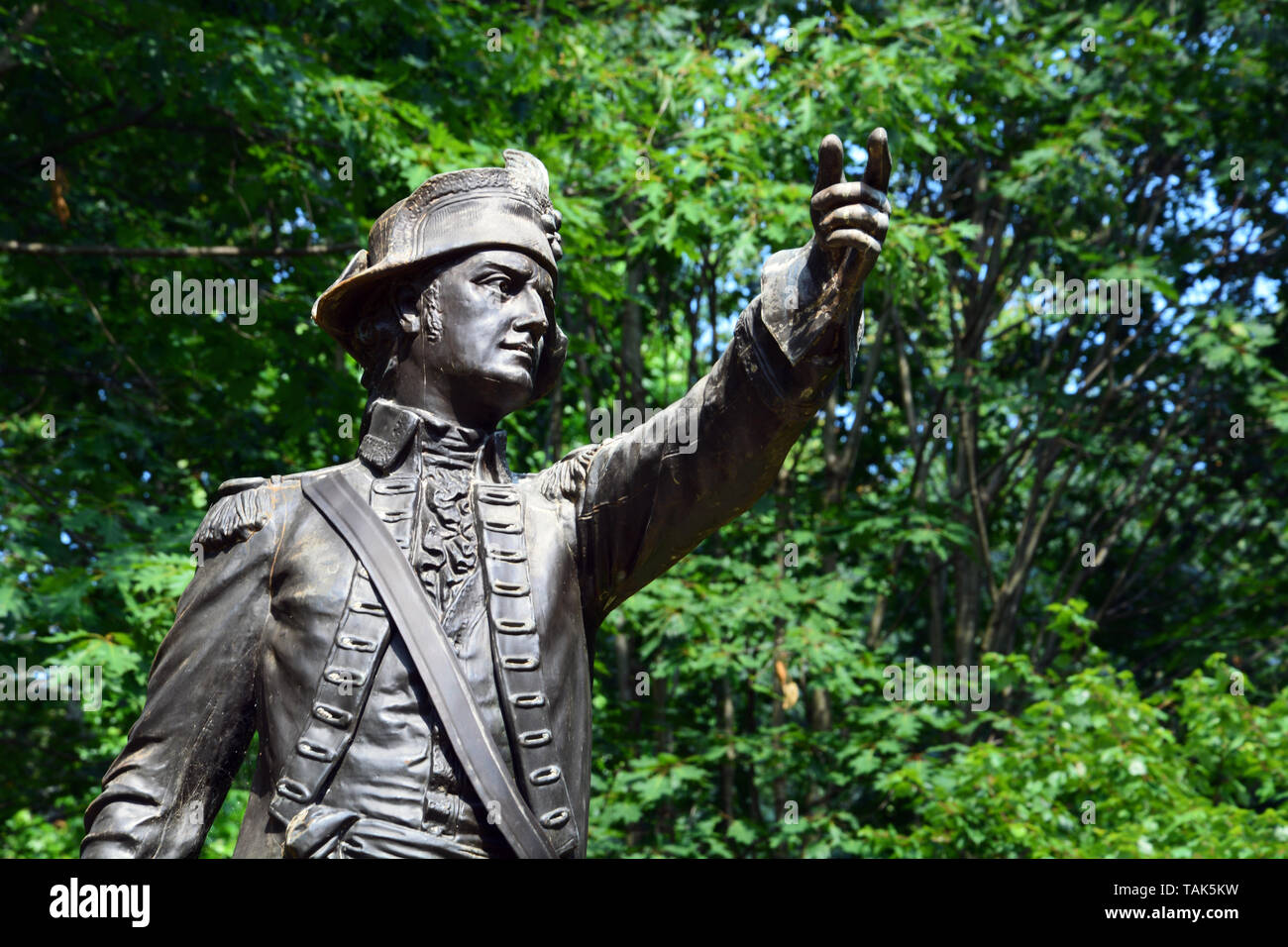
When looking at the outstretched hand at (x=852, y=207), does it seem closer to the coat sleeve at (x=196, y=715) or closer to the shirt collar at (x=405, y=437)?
the shirt collar at (x=405, y=437)

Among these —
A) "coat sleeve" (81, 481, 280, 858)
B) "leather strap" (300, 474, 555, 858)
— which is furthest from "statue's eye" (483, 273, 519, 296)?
"coat sleeve" (81, 481, 280, 858)

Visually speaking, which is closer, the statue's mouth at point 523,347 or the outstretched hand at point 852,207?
the outstretched hand at point 852,207

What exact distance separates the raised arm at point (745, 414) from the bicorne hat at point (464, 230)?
0.39 meters

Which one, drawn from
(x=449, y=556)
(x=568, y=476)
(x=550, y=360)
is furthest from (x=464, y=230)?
(x=449, y=556)

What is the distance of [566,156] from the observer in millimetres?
12391

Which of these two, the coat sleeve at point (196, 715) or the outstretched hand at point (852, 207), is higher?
the outstretched hand at point (852, 207)

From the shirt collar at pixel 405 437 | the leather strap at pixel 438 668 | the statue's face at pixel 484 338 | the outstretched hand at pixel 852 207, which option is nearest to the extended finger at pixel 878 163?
the outstretched hand at pixel 852 207

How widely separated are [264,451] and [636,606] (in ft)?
8.77

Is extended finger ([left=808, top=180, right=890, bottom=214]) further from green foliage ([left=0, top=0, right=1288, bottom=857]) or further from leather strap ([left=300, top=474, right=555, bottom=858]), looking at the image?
green foliage ([left=0, top=0, right=1288, bottom=857])

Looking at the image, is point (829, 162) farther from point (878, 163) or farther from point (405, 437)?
point (405, 437)

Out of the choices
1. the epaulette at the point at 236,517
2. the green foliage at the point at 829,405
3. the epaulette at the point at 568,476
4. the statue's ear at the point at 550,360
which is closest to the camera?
the epaulette at the point at 236,517

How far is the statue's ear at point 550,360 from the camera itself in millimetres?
3922
